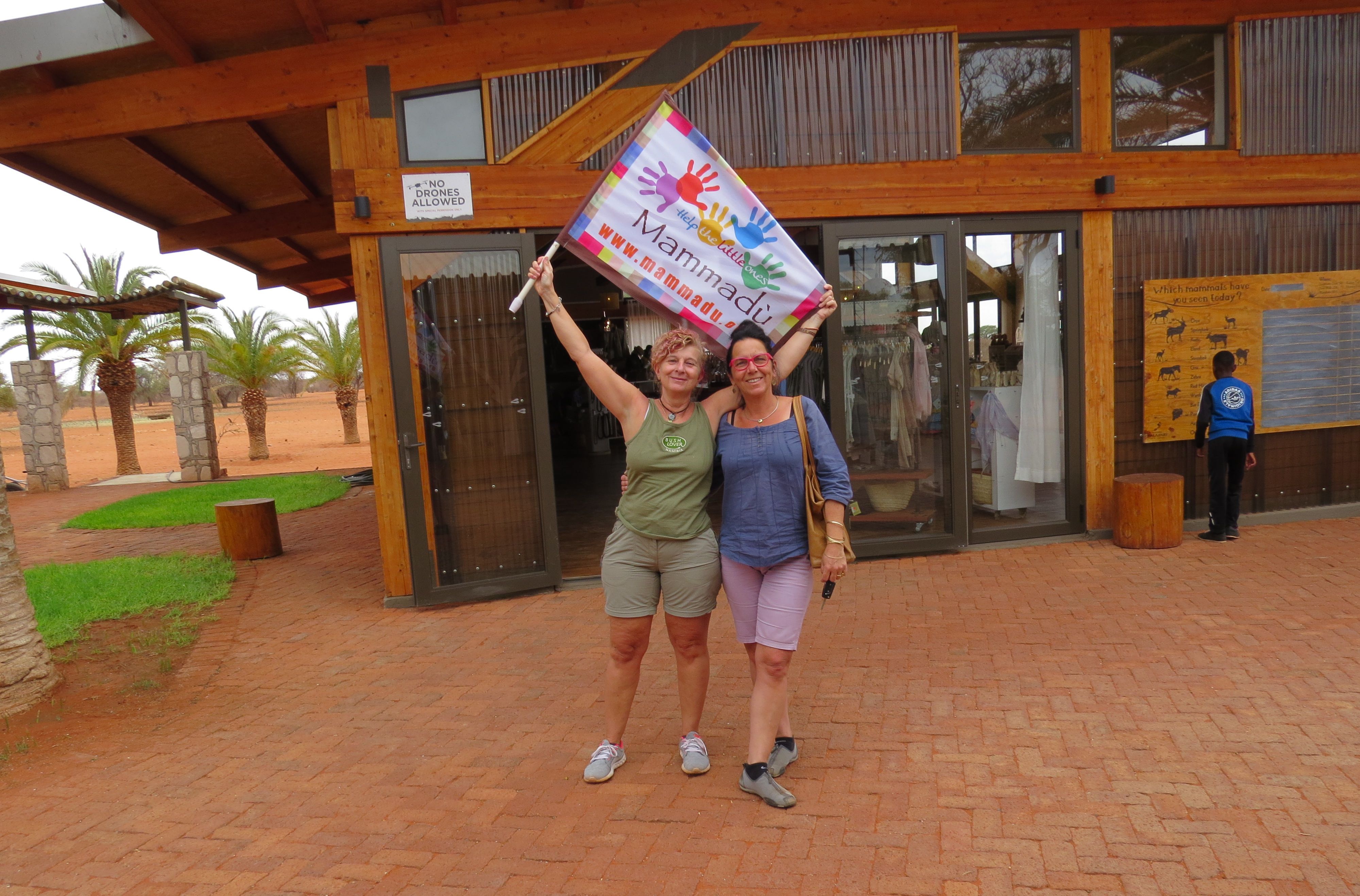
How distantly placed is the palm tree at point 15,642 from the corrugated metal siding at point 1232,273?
25.5 ft

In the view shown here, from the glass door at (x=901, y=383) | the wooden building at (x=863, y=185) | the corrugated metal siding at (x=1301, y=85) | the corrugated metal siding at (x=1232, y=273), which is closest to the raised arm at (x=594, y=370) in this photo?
the wooden building at (x=863, y=185)

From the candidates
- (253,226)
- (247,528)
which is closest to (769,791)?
(247,528)

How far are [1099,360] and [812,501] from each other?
506 centimetres

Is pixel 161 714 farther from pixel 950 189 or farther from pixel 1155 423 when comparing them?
pixel 1155 423

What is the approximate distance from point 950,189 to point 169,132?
20.3 ft

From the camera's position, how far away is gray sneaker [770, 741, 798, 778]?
3715mm

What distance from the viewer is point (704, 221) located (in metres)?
4.12

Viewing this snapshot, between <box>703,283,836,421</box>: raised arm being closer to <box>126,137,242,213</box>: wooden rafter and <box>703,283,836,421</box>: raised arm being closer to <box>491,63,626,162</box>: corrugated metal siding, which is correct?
<box>491,63,626,162</box>: corrugated metal siding

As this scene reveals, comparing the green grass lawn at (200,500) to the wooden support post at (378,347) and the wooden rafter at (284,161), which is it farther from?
the wooden support post at (378,347)

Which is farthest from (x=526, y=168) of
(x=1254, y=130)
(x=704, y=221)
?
(x=1254, y=130)

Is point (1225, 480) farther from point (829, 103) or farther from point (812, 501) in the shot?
point (812, 501)

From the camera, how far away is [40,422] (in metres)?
16.2

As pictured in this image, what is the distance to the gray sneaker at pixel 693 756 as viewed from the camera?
3.79 metres

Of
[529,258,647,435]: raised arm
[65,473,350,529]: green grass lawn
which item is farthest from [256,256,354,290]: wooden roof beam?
[529,258,647,435]: raised arm
